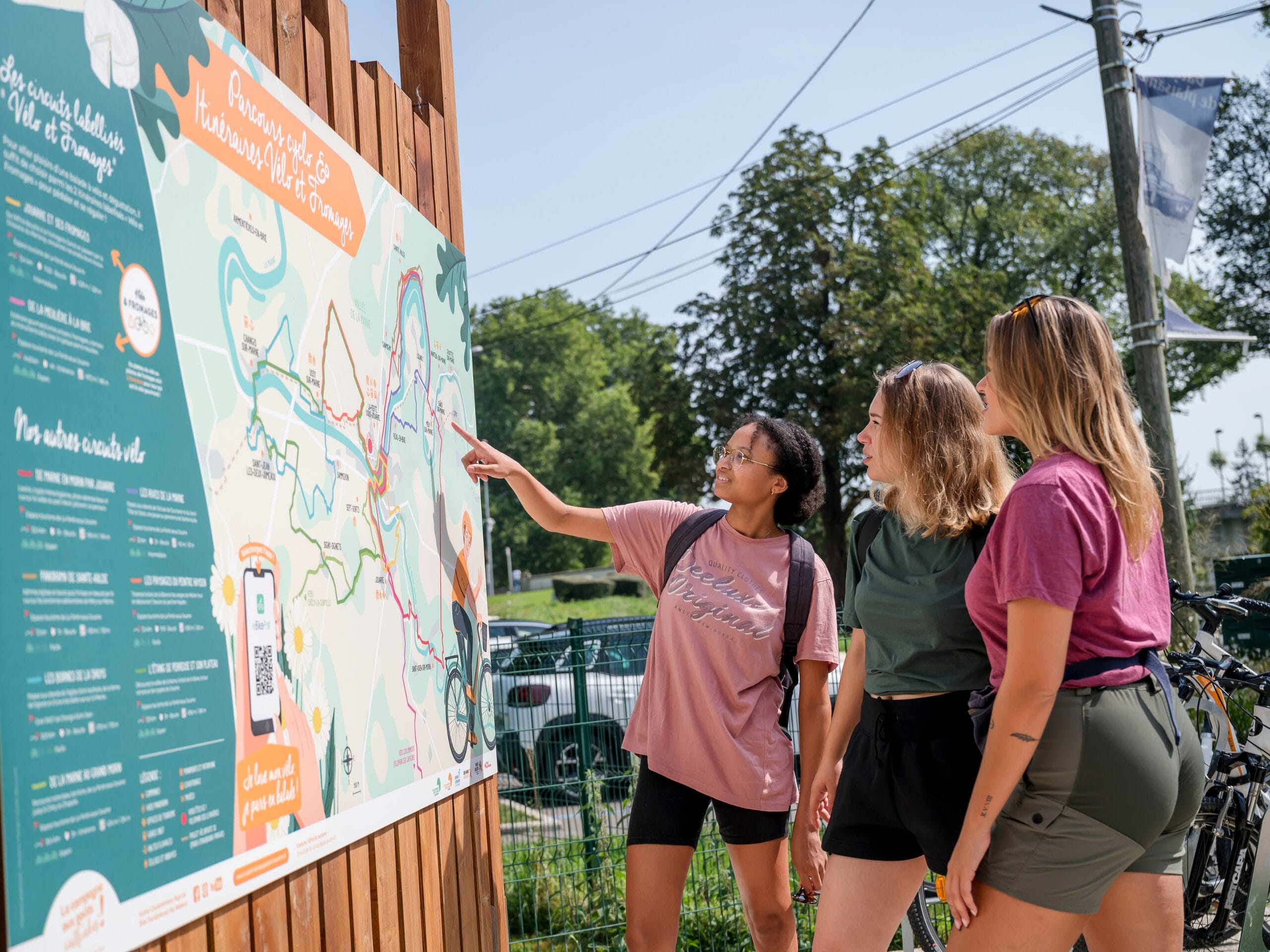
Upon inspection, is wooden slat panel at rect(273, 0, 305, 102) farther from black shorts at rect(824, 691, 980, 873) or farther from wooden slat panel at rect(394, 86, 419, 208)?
black shorts at rect(824, 691, 980, 873)

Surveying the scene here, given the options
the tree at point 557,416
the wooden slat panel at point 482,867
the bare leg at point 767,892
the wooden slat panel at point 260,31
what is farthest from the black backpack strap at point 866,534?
the tree at point 557,416

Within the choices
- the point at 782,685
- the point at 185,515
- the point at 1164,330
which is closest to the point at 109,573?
the point at 185,515

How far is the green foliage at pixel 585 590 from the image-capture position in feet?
112

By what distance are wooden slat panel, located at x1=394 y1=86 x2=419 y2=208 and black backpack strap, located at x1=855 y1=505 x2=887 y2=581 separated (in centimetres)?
154

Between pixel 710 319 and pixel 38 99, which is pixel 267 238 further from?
pixel 710 319

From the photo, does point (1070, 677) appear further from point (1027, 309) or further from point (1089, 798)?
point (1027, 309)

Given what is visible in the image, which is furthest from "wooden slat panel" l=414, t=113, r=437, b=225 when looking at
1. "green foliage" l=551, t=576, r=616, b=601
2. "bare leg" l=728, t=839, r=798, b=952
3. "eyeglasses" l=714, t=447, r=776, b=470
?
"green foliage" l=551, t=576, r=616, b=601

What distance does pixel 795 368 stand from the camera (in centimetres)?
2269

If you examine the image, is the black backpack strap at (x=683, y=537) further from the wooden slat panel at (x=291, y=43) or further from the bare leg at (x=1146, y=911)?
the wooden slat panel at (x=291, y=43)

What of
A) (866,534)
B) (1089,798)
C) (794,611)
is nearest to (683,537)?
(794,611)

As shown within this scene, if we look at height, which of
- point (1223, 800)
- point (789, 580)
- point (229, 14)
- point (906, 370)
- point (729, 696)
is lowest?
point (1223, 800)

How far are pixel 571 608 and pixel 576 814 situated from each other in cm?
2639

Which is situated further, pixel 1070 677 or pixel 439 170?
pixel 439 170

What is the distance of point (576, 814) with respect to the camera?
484cm
